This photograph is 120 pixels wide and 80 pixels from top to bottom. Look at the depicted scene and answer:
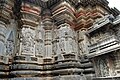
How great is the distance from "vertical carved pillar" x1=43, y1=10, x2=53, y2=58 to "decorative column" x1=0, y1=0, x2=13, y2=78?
1687 mm

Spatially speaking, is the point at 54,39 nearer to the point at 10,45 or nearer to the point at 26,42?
the point at 26,42

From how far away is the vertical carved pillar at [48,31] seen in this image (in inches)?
249

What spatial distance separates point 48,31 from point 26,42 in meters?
1.33

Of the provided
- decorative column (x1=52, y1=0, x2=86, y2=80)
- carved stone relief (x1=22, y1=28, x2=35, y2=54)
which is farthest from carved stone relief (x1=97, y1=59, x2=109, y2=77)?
carved stone relief (x1=22, y1=28, x2=35, y2=54)

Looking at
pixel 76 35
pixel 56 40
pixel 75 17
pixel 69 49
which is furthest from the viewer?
pixel 75 17

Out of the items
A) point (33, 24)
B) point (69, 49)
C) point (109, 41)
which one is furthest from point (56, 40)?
point (109, 41)

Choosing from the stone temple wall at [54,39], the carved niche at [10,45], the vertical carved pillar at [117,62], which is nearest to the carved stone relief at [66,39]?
the stone temple wall at [54,39]

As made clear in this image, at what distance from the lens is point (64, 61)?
568cm

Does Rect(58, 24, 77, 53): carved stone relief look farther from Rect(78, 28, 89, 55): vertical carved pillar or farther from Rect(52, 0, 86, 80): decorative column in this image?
Rect(78, 28, 89, 55): vertical carved pillar

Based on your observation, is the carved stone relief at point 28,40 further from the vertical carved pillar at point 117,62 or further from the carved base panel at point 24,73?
the vertical carved pillar at point 117,62

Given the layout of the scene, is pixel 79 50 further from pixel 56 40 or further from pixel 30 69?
pixel 30 69

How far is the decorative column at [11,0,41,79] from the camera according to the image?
208 inches

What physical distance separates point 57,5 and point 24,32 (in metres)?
2.22

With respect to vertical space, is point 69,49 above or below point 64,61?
above
